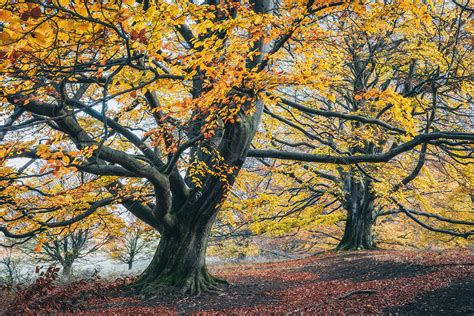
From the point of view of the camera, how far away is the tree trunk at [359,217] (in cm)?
1549

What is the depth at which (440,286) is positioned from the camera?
212 inches

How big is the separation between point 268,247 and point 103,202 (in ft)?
86.8

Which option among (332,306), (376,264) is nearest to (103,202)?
(332,306)

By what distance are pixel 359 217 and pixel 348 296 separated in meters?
10.2

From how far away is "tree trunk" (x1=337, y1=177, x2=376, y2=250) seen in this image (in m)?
15.5

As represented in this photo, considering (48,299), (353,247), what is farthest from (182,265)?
(353,247)

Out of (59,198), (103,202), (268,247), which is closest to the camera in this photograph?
(59,198)

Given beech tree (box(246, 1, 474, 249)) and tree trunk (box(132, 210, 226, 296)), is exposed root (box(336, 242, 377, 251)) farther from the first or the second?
tree trunk (box(132, 210, 226, 296))

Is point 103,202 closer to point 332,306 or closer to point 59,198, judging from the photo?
point 59,198

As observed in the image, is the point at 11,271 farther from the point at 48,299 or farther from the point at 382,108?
the point at 382,108

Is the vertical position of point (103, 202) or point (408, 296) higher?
point (103, 202)

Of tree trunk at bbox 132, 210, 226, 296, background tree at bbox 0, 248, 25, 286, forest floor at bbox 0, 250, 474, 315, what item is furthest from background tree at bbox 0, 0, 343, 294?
background tree at bbox 0, 248, 25, 286

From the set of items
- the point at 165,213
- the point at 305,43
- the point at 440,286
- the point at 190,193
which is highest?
the point at 305,43

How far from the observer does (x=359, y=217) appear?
1570 centimetres
